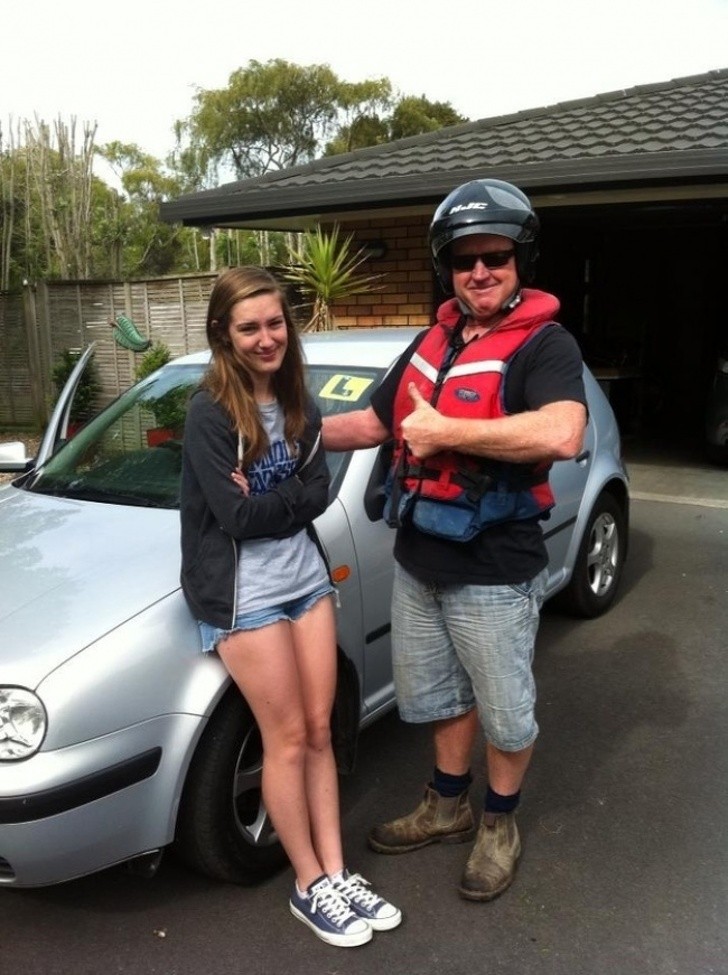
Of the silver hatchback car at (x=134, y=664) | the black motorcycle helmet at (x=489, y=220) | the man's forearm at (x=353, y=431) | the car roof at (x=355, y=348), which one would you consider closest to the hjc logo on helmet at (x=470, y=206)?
the black motorcycle helmet at (x=489, y=220)

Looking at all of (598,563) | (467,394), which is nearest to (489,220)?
(467,394)

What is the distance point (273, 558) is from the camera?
86.2 inches

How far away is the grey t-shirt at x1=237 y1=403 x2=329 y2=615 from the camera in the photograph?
2152mm

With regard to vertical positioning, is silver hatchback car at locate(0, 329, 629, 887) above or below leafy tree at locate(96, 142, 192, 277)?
below

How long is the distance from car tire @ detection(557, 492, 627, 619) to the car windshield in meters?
1.69

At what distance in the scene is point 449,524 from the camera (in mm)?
2195

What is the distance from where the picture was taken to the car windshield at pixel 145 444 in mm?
3064

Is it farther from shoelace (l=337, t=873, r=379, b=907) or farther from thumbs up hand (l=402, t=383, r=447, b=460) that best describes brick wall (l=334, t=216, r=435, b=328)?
shoelace (l=337, t=873, r=379, b=907)

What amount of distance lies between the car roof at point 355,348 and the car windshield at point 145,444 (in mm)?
52

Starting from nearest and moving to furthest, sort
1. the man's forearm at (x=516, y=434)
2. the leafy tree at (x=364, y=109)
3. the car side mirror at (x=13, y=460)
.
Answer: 1. the man's forearm at (x=516, y=434)
2. the car side mirror at (x=13, y=460)
3. the leafy tree at (x=364, y=109)

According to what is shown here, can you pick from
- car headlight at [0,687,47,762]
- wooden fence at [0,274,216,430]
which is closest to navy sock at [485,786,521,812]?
car headlight at [0,687,47,762]

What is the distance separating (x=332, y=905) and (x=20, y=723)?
962 mm

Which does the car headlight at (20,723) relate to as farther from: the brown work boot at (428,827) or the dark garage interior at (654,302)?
the dark garage interior at (654,302)

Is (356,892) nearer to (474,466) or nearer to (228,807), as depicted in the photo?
(228,807)
